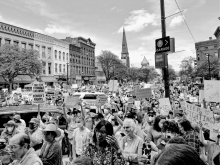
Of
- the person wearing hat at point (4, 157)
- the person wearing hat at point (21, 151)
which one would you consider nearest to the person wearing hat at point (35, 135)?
the person wearing hat at point (4, 157)

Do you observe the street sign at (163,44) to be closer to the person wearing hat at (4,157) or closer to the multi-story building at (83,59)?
the person wearing hat at (4,157)

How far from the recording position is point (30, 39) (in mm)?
40562

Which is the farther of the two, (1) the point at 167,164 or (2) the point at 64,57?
(2) the point at 64,57

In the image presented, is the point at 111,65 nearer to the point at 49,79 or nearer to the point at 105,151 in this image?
the point at 49,79

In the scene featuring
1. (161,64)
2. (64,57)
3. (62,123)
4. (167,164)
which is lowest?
(62,123)

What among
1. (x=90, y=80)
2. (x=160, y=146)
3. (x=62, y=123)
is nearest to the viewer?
→ (x=160, y=146)

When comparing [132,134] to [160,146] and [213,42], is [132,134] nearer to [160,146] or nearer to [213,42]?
[160,146]

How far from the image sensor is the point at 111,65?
213ft

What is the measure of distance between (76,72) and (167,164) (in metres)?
Answer: 58.2

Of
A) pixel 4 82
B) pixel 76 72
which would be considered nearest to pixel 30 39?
pixel 4 82

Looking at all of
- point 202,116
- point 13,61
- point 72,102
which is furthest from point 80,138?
point 13,61

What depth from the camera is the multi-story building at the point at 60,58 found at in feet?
159

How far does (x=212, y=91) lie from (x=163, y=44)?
10.3 ft

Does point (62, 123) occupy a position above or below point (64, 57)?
below
